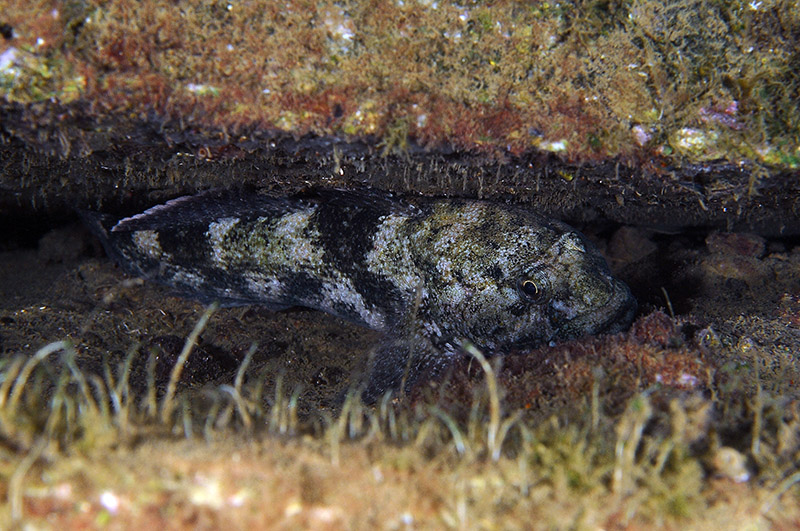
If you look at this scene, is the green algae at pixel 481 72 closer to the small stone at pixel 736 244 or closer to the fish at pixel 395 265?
the fish at pixel 395 265

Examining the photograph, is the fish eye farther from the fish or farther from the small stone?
the small stone

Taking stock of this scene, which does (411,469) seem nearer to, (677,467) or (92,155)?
(677,467)

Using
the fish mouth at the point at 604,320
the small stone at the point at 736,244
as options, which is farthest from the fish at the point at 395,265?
the small stone at the point at 736,244

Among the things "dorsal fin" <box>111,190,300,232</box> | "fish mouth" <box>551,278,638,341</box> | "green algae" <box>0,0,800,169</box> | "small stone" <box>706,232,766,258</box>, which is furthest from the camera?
"small stone" <box>706,232,766,258</box>

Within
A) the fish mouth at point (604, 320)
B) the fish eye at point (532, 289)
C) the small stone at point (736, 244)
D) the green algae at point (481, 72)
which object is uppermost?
the green algae at point (481, 72)

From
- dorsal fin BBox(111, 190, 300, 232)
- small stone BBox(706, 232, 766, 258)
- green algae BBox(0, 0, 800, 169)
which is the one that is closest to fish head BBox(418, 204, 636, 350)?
green algae BBox(0, 0, 800, 169)

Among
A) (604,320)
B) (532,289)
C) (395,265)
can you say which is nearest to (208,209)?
(395,265)

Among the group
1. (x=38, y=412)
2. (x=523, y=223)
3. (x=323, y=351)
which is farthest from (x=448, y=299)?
(x=38, y=412)
